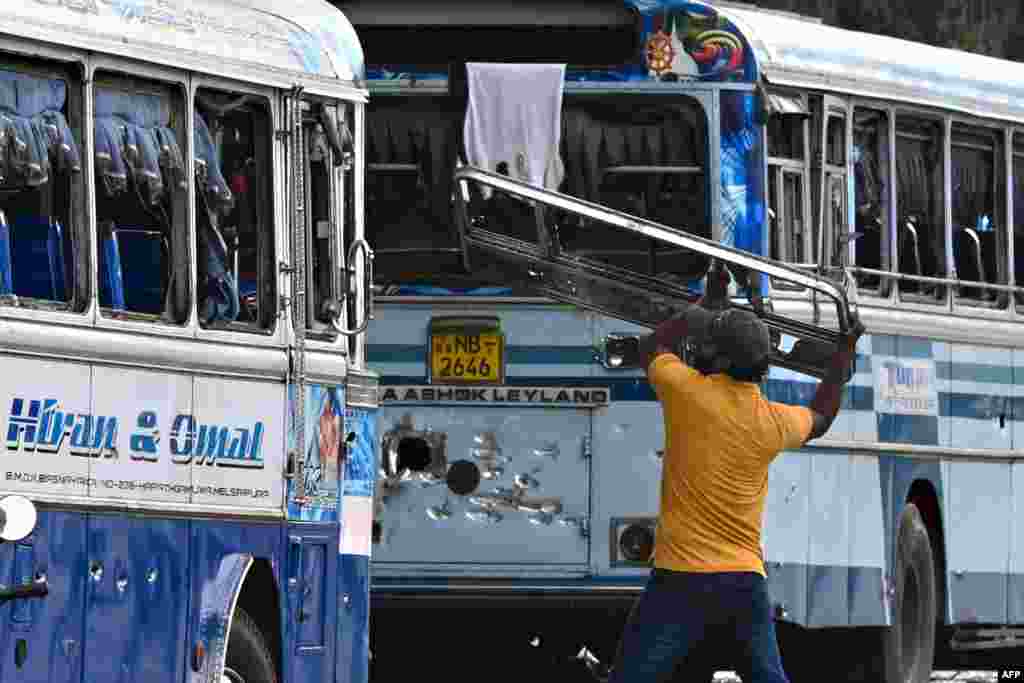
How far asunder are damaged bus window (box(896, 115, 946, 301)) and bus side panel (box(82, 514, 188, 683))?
677cm

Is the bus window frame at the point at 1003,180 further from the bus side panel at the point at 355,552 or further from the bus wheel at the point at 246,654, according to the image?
the bus wheel at the point at 246,654

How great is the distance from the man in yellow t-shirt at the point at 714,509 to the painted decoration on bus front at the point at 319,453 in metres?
1.74

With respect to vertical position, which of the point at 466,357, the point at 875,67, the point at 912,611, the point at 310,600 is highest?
the point at 875,67

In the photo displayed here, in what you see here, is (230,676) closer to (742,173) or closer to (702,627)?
(702,627)

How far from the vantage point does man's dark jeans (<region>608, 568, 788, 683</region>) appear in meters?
11.5

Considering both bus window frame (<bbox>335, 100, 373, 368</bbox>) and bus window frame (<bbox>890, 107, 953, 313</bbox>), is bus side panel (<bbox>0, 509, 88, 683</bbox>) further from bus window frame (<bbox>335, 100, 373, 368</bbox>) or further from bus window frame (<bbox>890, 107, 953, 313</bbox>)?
bus window frame (<bbox>890, 107, 953, 313</bbox>)

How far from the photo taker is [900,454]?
1792 centimetres

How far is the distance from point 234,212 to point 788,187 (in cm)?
466

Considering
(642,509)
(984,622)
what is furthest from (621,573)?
(984,622)

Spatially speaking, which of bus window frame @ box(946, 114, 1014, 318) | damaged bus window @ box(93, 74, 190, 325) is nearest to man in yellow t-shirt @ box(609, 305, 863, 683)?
damaged bus window @ box(93, 74, 190, 325)

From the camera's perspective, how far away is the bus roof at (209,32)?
448 inches

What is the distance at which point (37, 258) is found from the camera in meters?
11.3

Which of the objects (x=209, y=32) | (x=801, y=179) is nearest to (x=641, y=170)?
(x=801, y=179)

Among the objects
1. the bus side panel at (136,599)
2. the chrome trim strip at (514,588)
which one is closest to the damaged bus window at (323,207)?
the bus side panel at (136,599)
